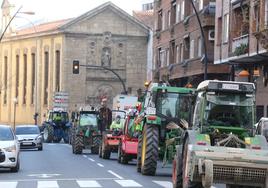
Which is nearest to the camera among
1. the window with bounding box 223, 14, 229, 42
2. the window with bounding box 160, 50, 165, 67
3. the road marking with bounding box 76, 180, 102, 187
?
the road marking with bounding box 76, 180, 102, 187

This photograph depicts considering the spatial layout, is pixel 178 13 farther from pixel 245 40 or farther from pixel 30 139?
pixel 245 40

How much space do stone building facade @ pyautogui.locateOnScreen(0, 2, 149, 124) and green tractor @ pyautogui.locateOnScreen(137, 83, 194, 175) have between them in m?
66.9

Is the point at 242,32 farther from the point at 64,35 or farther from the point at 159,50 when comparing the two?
the point at 64,35

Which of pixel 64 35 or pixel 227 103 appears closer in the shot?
pixel 227 103

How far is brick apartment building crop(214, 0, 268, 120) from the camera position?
120ft

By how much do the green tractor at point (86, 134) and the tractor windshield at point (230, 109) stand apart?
23150 mm

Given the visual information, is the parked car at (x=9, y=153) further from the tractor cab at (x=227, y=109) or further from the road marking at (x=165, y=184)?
the tractor cab at (x=227, y=109)

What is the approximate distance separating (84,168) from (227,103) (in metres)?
11.3

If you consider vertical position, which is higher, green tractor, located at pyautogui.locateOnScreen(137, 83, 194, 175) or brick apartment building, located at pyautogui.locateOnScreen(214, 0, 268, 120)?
brick apartment building, located at pyautogui.locateOnScreen(214, 0, 268, 120)

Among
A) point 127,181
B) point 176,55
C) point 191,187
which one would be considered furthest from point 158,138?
point 176,55

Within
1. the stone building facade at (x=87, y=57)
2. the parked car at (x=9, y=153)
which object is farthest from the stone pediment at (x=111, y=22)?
the parked car at (x=9, y=153)

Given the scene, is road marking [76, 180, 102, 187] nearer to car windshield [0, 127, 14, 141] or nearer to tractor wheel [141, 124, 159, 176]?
tractor wheel [141, 124, 159, 176]

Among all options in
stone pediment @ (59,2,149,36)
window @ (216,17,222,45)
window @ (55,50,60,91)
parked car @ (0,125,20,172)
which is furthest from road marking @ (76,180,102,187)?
window @ (55,50,60,91)

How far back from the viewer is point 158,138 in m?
23.1
